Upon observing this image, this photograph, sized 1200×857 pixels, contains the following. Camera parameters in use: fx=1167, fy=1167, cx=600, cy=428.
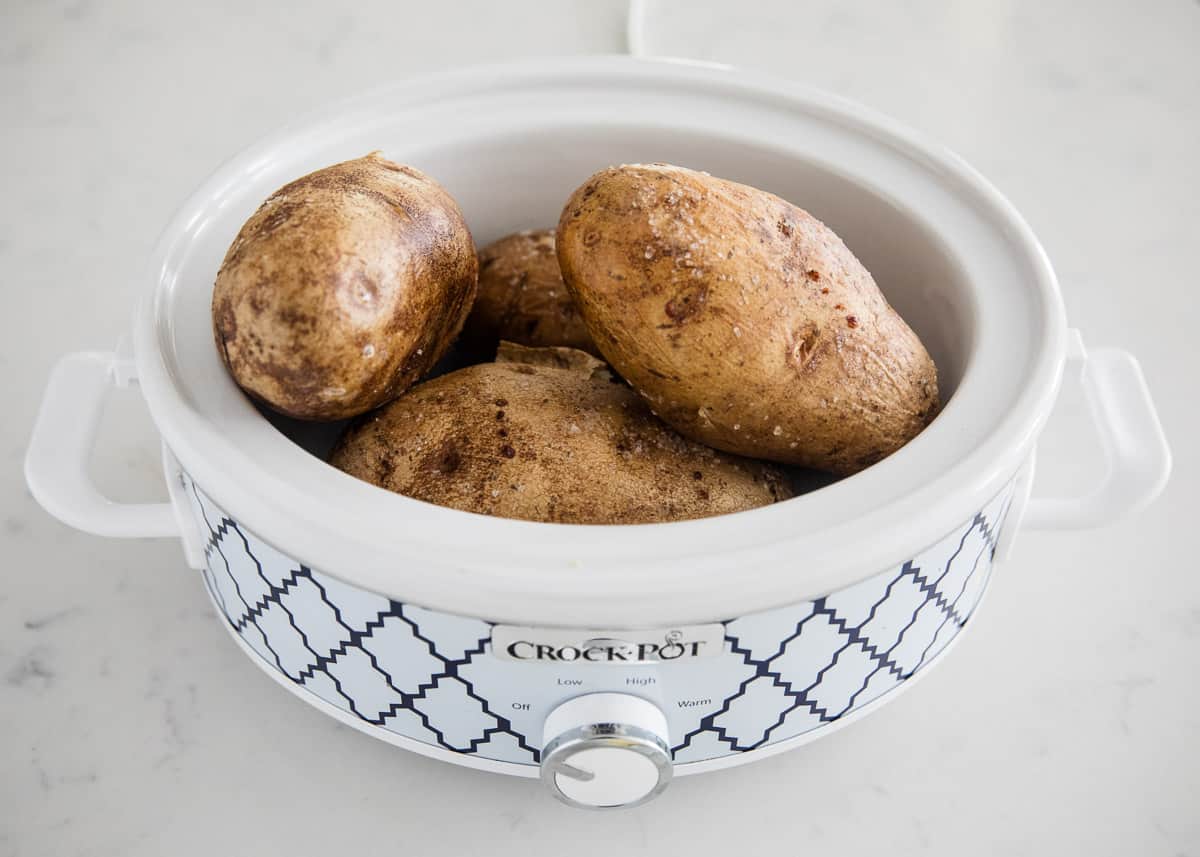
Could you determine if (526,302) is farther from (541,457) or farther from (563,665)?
(563,665)

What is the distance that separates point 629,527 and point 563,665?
8cm

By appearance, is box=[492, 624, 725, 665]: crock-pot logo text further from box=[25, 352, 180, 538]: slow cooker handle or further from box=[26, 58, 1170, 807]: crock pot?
box=[25, 352, 180, 538]: slow cooker handle

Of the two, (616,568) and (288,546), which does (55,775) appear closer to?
(288,546)

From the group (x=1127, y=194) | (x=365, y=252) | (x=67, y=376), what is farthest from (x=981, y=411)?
(x=1127, y=194)

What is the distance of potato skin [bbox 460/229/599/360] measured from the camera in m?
0.76

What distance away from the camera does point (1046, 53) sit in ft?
4.36

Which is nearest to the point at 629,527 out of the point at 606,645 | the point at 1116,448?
the point at 606,645

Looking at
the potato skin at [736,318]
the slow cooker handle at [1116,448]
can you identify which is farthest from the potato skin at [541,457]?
the slow cooker handle at [1116,448]

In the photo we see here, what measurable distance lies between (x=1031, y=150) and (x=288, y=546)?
953 mm

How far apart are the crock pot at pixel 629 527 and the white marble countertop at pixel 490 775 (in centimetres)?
5

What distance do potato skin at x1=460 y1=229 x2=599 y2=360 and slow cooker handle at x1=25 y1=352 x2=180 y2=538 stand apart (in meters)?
0.23

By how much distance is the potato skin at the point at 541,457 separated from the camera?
1.98ft

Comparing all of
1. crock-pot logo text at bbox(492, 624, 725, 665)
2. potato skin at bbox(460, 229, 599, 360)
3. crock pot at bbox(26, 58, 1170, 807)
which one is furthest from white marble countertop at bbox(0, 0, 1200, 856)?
potato skin at bbox(460, 229, 599, 360)

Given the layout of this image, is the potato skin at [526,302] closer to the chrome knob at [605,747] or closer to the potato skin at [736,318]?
the potato skin at [736,318]
